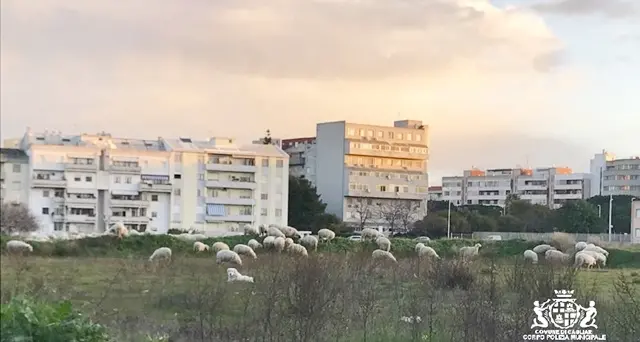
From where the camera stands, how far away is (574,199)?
7.03 m

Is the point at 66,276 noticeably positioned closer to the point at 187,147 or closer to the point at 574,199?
the point at 187,147

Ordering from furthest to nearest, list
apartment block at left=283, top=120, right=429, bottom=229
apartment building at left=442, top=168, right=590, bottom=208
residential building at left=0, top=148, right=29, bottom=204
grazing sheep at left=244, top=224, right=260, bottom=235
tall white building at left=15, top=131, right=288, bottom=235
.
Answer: apartment building at left=442, top=168, right=590, bottom=208
apartment block at left=283, top=120, right=429, bottom=229
grazing sheep at left=244, top=224, right=260, bottom=235
tall white building at left=15, top=131, right=288, bottom=235
residential building at left=0, top=148, right=29, bottom=204

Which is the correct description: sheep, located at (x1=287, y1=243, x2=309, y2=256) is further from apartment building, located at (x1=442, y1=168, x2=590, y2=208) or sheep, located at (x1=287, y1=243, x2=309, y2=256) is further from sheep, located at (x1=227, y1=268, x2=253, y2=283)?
apartment building, located at (x1=442, y1=168, x2=590, y2=208)

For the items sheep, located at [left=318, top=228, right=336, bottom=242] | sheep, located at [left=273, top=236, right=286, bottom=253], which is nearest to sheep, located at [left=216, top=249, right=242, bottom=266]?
sheep, located at [left=273, top=236, right=286, bottom=253]

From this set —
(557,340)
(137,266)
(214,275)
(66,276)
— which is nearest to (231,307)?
(214,275)

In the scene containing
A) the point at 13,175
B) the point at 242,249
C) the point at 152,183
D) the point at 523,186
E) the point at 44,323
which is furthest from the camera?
the point at 523,186

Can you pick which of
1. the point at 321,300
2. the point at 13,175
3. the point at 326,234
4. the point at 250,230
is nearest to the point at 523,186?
the point at 326,234

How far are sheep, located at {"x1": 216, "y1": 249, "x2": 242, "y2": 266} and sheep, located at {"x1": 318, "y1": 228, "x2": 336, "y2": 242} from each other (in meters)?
0.62

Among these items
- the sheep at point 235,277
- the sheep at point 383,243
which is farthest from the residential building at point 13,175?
the sheep at point 383,243

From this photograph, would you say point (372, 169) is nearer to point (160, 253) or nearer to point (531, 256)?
point (531, 256)

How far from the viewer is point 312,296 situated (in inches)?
156

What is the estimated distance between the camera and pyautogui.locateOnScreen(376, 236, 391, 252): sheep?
5922 millimetres

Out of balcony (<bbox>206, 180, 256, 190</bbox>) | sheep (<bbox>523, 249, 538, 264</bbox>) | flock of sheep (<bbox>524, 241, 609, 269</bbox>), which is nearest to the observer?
balcony (<bbox>206, 180, 256, 190</bbox>)

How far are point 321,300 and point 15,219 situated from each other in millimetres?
2142
